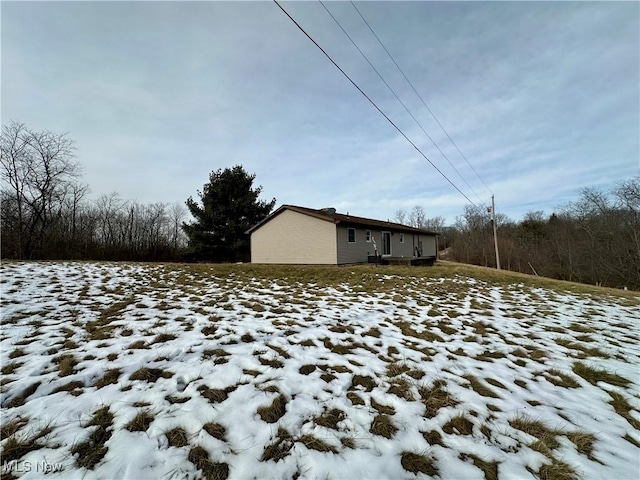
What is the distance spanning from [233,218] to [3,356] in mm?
22390

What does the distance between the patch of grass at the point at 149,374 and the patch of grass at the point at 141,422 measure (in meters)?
0.64

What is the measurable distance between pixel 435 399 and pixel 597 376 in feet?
8.86

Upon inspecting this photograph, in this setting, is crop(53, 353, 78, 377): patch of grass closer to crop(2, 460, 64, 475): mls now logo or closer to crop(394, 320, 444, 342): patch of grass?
crop(2, 460, 64, 475): mls now logo

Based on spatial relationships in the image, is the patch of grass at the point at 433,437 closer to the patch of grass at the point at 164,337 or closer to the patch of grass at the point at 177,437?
the patch of grass at the point at 177,437

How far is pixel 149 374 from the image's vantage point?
10.2ft

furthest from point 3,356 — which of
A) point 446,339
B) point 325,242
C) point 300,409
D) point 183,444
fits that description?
point 325,242

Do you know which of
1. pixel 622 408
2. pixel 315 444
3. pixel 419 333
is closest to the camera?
pixel 315 444

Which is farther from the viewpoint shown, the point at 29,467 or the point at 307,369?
the point at 307,369

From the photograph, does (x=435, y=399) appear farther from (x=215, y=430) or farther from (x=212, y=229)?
(x=212, y=229)

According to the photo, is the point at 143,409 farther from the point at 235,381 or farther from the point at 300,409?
the point at 300,409

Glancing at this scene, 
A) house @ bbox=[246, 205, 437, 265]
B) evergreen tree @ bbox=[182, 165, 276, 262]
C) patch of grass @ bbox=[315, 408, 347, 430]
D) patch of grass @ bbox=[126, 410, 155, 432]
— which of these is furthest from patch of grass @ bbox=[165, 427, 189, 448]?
evergreen tree @ bbox=[182, 165, 276, 262]

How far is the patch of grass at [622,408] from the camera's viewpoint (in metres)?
2.82

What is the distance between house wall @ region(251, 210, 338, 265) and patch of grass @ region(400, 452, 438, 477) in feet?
44.8

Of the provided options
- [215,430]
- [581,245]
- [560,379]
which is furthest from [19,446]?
[581,245]
